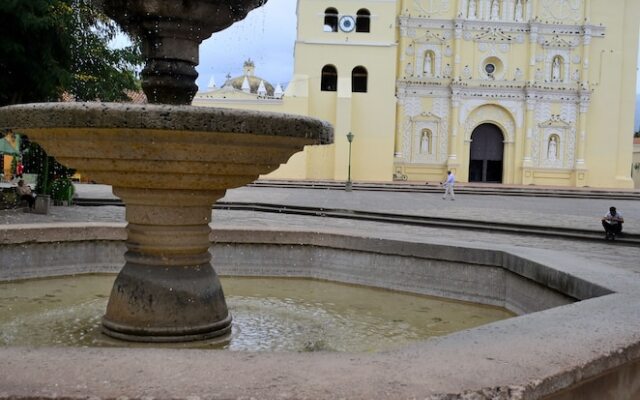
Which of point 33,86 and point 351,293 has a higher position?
point 33,86

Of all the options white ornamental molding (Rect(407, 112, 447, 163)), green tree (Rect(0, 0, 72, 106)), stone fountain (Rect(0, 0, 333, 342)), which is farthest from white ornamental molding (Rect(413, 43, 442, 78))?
stone fountain (Rect(0, 0, 333, 342))

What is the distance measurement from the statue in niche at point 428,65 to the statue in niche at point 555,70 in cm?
680

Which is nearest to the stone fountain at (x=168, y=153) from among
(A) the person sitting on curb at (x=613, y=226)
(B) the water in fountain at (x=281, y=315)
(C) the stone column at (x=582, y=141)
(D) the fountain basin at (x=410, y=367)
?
(B) the water in fountain at (x=281, y=315)

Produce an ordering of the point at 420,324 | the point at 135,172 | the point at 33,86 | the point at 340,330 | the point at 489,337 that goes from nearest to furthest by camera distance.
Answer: the point at 489,337
the point at 135,172
the point at 340,330
the point at 420,324
the point at 33,86

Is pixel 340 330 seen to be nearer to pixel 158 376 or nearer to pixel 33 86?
pixel 158 376

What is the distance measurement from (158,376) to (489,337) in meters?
1.32

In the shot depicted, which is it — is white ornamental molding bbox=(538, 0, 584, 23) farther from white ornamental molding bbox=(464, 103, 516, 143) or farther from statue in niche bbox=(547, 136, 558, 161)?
statue in niche bbox=(547, 136, 558, 161)

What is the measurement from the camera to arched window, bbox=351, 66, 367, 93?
3409cm

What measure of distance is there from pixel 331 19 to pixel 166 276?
105ft

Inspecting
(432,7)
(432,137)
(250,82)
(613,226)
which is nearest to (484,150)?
(432,137)

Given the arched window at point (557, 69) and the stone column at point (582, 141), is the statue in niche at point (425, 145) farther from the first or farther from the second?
the stone column at point (582, 141)

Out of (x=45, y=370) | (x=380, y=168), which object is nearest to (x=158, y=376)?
(x=45, y=370)

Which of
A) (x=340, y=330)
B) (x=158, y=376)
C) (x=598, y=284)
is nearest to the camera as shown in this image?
(x=158, y=376)

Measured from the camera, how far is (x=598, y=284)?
4.09 metres
